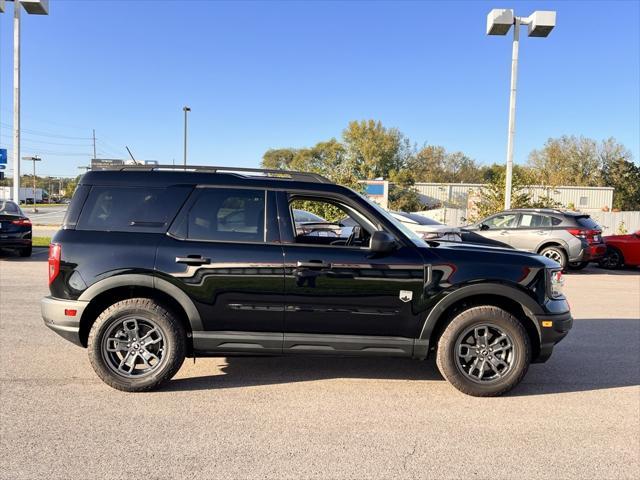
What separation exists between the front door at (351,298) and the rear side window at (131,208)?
1086 mm

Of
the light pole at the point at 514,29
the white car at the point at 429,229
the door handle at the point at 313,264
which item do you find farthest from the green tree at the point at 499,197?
the door handle at the point at 313,264

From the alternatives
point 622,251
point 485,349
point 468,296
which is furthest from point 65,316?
point 622,251

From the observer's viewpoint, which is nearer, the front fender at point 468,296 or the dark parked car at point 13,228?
the front fender at point 468,296

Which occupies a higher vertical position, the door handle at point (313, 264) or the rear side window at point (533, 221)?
the rear side window at point (533, 221)

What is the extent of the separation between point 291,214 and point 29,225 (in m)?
11.0

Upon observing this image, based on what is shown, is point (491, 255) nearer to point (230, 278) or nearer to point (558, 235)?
point (230, 278)

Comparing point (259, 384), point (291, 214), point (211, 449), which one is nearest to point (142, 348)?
point (259, 384)

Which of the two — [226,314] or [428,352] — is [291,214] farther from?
[428,352]

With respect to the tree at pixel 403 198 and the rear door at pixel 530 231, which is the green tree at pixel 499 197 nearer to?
the rear door at pixel 530 231

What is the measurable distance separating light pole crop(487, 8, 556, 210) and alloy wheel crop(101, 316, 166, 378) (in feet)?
52.0

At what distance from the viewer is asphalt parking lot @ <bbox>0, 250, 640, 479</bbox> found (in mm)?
3055

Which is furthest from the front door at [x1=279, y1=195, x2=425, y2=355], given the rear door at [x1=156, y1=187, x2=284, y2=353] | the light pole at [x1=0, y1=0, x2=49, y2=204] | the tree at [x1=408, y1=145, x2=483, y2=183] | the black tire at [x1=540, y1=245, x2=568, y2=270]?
the tree at [x1=408, y1=145, x2=483, y2=183]

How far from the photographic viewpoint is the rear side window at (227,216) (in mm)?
4219

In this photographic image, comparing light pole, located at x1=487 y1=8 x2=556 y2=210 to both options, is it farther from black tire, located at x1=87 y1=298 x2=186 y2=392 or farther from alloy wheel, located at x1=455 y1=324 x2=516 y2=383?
black tire, located at x1=87 y1=298 x2=186 y2=392
